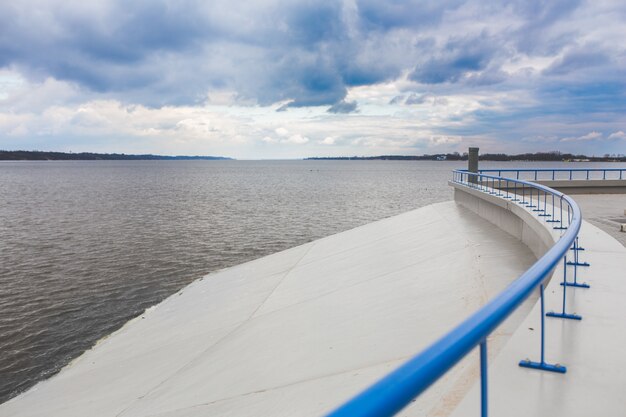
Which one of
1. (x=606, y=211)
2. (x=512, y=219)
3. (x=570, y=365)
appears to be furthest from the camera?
(x=606, y=211)

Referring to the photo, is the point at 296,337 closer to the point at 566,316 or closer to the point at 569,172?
the point at 566,316

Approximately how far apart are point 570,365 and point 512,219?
12.7 metres

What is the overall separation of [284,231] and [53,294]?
16.3m

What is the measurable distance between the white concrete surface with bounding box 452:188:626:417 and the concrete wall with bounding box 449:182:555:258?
4.84 meters

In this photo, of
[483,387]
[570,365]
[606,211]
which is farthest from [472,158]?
[483,387]

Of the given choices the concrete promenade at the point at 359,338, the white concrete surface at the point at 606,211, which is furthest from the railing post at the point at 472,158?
the concrete promenade at the point at 359,338

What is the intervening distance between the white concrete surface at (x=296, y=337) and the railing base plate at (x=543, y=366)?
127 cm

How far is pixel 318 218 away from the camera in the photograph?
129 ft

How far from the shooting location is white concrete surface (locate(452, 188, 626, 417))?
3.65 metres

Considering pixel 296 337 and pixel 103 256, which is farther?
pixel 103 256

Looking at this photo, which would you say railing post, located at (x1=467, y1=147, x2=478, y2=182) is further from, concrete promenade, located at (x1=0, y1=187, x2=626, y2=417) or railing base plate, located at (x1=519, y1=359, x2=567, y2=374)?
railing base plate, located at (x1=519, y1=359, x2=567, y2=374)

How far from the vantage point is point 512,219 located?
1617 centimetres

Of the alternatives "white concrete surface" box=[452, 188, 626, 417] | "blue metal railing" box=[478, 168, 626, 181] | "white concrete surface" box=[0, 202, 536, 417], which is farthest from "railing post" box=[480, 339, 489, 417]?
"blue metal railing" box=[478, 168, 626, 181]

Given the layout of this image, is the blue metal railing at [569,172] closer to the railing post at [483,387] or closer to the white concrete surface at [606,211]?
the white concrete surface at [606,211]
